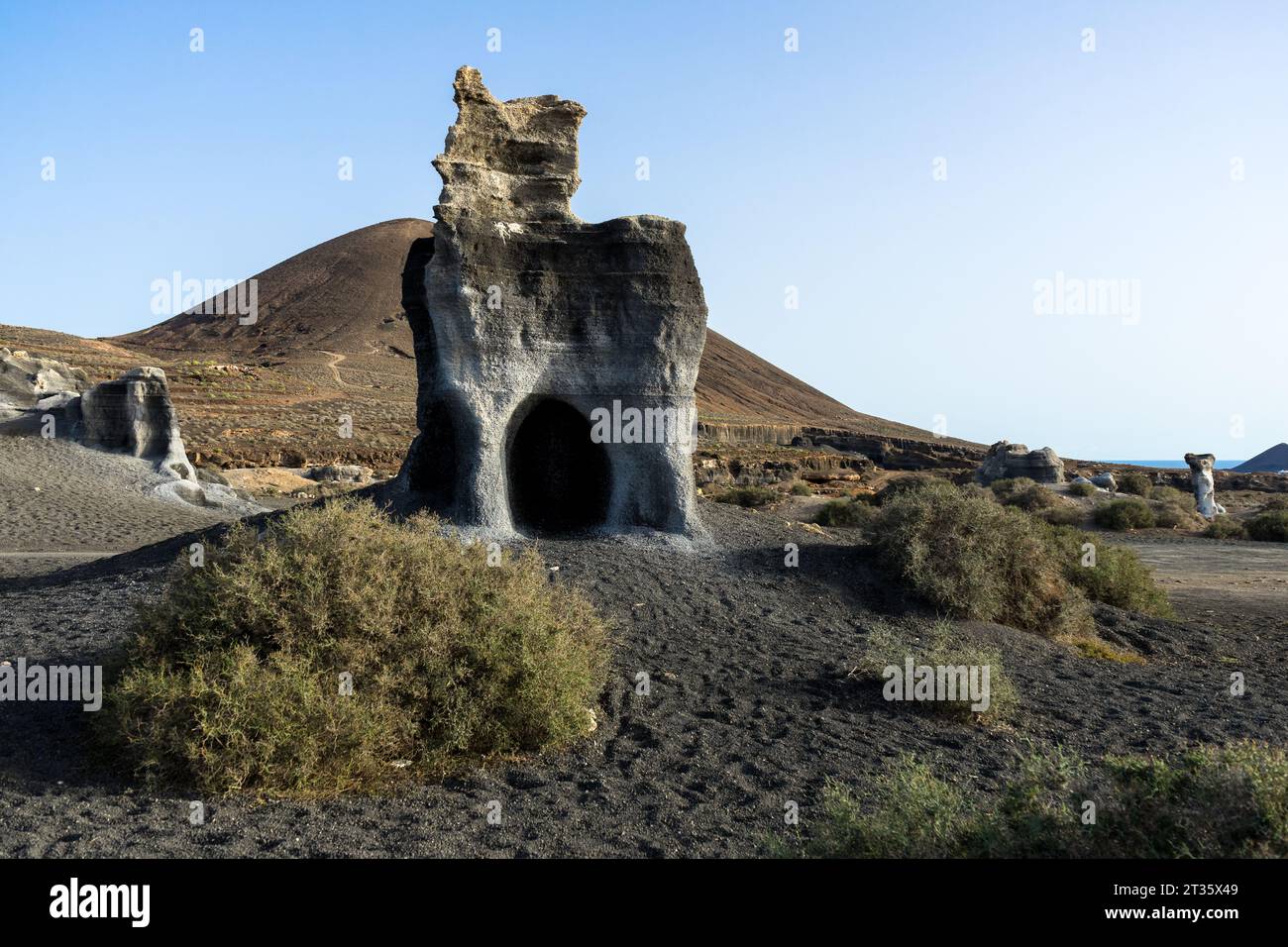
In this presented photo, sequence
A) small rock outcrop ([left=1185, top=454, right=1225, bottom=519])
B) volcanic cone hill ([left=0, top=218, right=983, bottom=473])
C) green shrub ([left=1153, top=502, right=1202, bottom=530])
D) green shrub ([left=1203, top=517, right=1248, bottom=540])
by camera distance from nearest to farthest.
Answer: green shrub ([left=1203, top=517, right=1248, bottom=540]) < green shrub ([left=1153, top=502, right=1202, bottom=530]) < small rock outcrop ([left=1185, top=454, right=1225, bottom=519]) < volcanic cone hill ([left=0, top=218, right=983, bottom=473])

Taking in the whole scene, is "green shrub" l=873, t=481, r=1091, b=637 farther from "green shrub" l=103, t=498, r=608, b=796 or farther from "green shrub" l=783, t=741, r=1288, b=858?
"green shrub" l=783, t=741, r=1288, b=858

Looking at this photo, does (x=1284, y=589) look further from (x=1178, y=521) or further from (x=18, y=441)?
(x=18, y=441)

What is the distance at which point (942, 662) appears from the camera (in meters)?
8.08

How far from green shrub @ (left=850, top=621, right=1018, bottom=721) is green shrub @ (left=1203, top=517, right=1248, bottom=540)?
1841 centimetres

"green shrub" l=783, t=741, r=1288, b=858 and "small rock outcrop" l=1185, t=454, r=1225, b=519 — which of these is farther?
"small rock outcrop" l=1185, t=454, r=1225, b=519

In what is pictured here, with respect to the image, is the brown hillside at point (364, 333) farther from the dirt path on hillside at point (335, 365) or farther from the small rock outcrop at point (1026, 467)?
the small rock outcrop at point (1026, 467)

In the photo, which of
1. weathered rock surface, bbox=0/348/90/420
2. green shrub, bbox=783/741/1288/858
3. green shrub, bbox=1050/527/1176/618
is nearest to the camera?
green shrub, bbox=783/741/1288/858

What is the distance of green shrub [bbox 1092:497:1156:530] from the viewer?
83.7ft

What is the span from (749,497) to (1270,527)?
531 inches

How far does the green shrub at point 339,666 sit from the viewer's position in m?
5.33

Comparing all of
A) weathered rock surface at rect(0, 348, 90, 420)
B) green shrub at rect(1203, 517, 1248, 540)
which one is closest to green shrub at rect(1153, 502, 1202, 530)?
green shrub at rect(1203, 517, 1248, 540)

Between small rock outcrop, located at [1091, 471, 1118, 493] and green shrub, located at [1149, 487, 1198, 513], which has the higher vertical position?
small rock outcrop, located at [1091, 471, 1118, 493]

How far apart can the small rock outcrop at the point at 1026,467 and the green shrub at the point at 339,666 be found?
28818 millimetres

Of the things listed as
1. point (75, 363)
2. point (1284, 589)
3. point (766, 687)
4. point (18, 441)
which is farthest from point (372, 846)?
point (75, 363)
